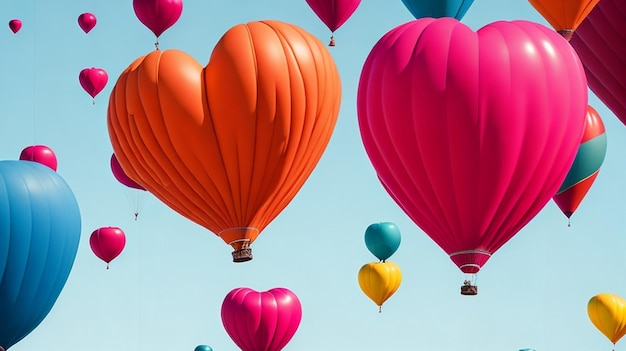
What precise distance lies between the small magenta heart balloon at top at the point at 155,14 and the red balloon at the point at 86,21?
4993mm

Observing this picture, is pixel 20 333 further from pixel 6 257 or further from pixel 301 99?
pixel 301 99

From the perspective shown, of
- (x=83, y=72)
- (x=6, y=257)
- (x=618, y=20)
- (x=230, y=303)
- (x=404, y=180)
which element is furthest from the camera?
(x=83, y=72)

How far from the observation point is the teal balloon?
3309 centimetres

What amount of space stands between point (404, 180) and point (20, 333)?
6652mm

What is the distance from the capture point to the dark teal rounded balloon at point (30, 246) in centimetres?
2344

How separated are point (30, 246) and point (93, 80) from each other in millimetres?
7335

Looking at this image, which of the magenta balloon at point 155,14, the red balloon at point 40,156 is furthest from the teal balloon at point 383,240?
the magenta balloon at point 155,14

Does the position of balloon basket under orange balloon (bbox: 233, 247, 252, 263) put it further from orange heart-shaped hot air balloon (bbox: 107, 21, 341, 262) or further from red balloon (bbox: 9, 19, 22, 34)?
red balloon (bbox: 9, 19, 22, 34)

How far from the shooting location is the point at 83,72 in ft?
101

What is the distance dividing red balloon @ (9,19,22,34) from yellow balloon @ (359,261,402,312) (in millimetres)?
8212

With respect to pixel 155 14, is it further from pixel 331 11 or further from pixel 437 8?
pixel 437 8

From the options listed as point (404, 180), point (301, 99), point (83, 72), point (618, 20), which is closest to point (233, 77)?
point (301, 99)

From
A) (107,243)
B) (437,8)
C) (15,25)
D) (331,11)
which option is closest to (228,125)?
(331,11)

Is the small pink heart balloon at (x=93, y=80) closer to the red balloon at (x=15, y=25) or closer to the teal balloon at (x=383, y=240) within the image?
the red balloon at (x=15, y=25)
